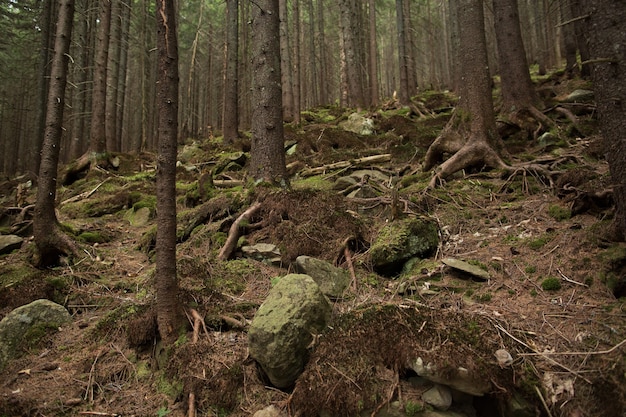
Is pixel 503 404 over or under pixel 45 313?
under

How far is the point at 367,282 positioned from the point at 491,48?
23.1m

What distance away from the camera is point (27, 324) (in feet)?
13.2

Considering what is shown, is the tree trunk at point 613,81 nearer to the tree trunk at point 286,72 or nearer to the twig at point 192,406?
the twig at point 192,406

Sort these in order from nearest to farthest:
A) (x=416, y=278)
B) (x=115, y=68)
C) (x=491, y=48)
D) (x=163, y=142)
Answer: (x=163, y=142), (x=416, y=278), (x=115, y=68), (x=491, y=48)

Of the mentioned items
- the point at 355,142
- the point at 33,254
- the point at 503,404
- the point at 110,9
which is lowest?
the point at 503,404

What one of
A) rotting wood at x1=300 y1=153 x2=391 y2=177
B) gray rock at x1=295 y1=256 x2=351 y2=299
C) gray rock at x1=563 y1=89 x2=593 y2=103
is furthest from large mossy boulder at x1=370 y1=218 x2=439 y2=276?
gray rock at x1=563 y1=89 x2=593 y2=103

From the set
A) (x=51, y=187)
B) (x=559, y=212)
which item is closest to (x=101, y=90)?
(x=51, y=187)

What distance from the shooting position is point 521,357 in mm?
2754

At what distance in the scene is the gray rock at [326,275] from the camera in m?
4.05

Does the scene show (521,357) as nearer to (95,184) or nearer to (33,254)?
(33,254)

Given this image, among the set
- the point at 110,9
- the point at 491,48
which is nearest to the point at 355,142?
the point at 110,9

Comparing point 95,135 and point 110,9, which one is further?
point 110,9

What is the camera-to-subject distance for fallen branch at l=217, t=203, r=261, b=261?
5.15 meters

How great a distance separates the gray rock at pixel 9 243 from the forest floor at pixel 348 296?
0.55ft
